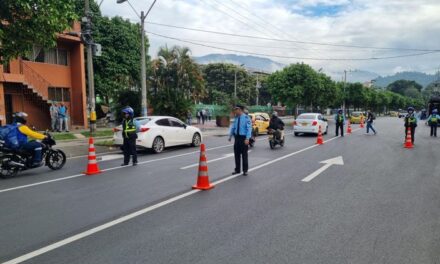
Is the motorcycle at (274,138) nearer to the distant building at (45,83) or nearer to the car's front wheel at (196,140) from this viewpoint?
the car's front wheel at (196,140)

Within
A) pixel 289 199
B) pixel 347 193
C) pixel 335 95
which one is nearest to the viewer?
pixel 289 199

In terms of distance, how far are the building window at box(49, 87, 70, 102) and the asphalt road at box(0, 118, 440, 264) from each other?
613 inches

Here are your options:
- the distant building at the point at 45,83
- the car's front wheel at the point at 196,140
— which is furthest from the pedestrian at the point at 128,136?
the distant building at the point at 45,83

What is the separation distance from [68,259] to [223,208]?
8.98ft

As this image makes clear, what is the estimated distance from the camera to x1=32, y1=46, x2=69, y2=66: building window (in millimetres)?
23297

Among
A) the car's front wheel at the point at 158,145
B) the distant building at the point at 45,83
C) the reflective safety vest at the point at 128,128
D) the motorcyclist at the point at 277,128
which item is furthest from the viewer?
the distant building at the point at 45,83

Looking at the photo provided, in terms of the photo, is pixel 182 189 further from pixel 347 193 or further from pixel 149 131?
pixel 149 131

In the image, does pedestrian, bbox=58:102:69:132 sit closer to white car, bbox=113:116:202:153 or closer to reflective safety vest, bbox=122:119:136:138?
white car, bbox=113:116:202:153

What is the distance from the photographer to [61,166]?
35.1 feet

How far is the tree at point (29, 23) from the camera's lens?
10820mm

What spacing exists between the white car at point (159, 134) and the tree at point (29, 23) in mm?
4319

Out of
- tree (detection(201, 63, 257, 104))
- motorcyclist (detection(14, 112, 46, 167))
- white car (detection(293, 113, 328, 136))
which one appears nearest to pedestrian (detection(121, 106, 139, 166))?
motorcyclist (detection(14, 112, 46, 167))

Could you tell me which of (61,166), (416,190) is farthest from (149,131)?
(416,190)

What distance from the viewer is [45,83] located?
22.9m
